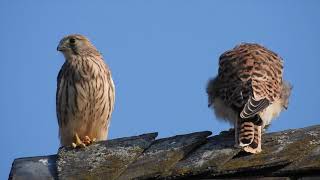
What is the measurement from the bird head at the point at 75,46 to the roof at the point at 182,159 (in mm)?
3196

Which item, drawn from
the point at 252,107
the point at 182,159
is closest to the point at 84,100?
the point at 252,107

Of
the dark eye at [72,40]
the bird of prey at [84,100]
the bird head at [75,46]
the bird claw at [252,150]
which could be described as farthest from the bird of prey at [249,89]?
the dark eye at [72,40]

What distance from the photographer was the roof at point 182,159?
3.81 metres

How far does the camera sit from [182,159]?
4258mm

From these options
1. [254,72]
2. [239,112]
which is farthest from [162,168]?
[254,72]

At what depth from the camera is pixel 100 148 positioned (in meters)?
4.75

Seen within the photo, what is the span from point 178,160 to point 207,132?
41 centimetres

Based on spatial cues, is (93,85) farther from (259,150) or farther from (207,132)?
(259,150)

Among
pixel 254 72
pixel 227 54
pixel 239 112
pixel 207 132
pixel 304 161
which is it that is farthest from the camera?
pixel 227 54

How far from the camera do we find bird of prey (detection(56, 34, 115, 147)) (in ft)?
23.6

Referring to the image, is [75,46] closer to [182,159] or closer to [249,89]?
[249,89]

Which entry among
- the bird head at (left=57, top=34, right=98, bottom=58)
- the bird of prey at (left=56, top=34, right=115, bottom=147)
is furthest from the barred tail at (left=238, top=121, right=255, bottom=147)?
the bird head at (left=57, top=34, right=98, bottom=58)

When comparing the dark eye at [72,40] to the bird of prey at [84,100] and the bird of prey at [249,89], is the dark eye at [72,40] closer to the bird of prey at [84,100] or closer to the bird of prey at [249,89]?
the bird of prey at [84,100]

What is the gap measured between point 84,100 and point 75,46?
1.14 metres
